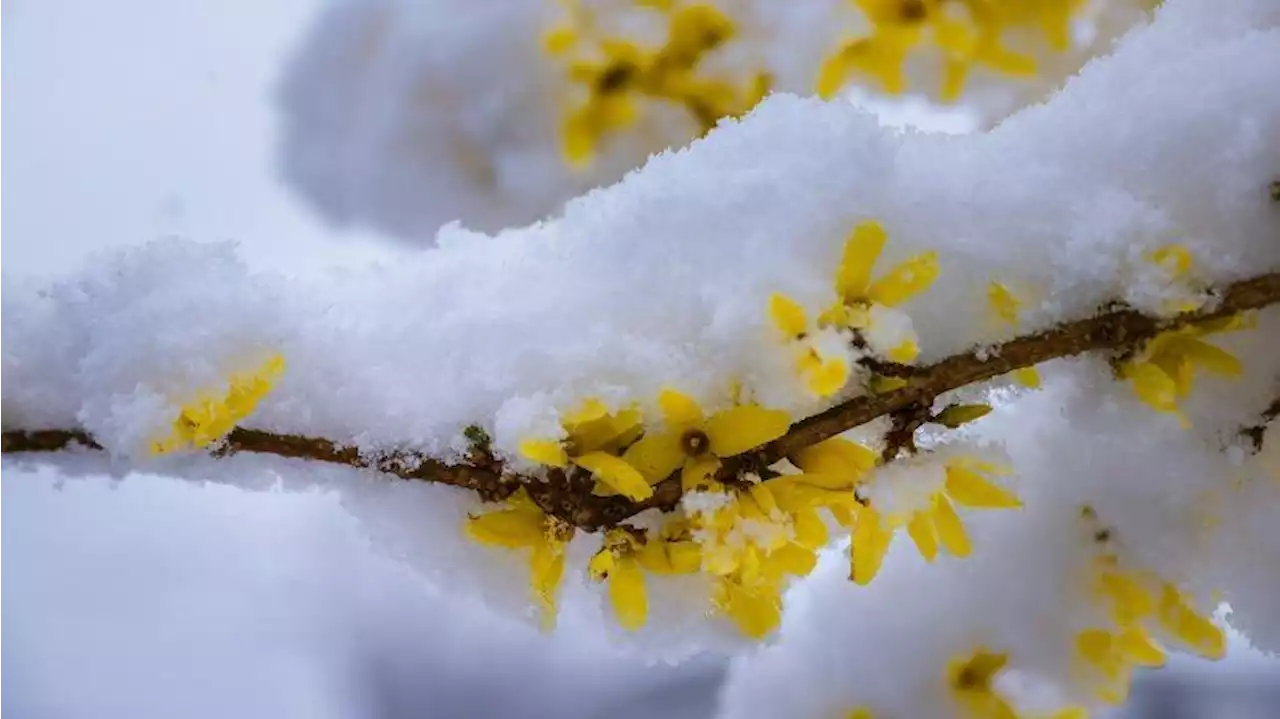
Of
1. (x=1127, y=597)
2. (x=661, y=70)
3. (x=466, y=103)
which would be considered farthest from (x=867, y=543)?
(x=466, y=103)

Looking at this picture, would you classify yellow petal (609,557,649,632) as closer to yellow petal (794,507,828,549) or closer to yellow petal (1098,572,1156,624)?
yellow petal (794,507,828,549)

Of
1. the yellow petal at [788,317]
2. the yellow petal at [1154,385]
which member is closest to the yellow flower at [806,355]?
the yellow petal at [788,317]

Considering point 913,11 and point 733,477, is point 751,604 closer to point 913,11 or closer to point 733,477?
point 733,477

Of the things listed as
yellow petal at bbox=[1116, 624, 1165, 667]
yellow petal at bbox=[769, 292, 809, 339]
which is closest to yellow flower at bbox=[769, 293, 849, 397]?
yellow petal at bbox=[769, 292, 809, 339]

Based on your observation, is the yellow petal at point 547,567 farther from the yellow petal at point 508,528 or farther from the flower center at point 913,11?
the flower center at point 913,11

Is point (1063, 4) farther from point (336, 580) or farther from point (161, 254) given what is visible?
point (336, 580)
